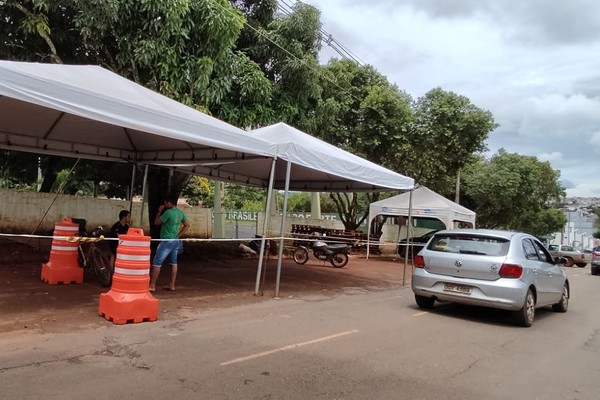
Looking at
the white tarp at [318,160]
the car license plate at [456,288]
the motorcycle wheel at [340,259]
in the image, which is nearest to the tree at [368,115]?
the motorcycle wheel at [340,259]

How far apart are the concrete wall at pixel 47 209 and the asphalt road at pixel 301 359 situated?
7177mm

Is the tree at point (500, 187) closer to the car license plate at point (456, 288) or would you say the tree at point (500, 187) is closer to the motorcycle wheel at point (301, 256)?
the motorcycle wheel at point (301, 256)

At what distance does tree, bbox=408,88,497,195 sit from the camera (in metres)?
21.4

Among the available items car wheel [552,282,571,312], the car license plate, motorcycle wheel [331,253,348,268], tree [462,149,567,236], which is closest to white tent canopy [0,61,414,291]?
motorcycle wheel [331,253,348,268]

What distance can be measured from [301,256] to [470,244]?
947 cm

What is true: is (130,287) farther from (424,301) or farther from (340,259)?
(340,259)

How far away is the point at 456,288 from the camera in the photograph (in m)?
8.96

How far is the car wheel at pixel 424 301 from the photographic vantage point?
1001 cm

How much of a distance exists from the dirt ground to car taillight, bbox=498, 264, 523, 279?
3.84 metres

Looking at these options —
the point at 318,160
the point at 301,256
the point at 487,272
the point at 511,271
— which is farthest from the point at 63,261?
the point at 301,256

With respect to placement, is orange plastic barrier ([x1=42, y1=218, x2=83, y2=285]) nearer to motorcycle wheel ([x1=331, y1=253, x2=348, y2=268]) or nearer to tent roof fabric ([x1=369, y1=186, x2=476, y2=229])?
motorcycle wheel ([x1=331, y1=253, x2=348, y2=268])

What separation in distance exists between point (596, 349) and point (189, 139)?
7.07 meters

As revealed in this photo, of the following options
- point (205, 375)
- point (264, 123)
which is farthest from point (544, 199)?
point (205, 375)

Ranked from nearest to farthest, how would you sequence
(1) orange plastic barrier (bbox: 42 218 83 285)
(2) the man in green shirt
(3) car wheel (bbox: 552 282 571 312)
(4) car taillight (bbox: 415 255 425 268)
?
(2) the man in green shirt
(4) car taillight (bbox: 415 255 425 268)
(1) orange plastic barrier (bbox: 42 218 83 285)
(3) car wheel (bbox: 552 282 571 312)
